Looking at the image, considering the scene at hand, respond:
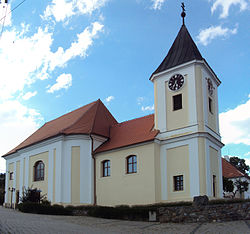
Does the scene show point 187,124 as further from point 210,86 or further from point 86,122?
point 86,122

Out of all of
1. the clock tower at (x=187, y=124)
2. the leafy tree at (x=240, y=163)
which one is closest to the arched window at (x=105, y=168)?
the clock tower at (x=187, y=124)

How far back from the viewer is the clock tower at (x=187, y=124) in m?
22.5

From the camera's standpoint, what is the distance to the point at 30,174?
31328 mm

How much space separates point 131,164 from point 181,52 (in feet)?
29.8

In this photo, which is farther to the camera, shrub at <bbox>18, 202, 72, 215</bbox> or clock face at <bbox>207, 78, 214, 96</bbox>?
clock face at <bbox>207, 78, 214, 96</bbox>

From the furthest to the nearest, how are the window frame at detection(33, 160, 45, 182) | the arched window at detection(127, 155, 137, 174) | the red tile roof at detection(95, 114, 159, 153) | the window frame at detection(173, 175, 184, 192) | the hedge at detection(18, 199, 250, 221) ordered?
1. the window frame at detection(33, 160, 45, 182)
2. the red tile roof at detection(95, 114, 159, 153)
3. the arched window at detection(127, 155, 137, 174)
4. the window frame at detection(173, 175, 184, 192)
5. the hedge at detection(18, 199, 250, 221)

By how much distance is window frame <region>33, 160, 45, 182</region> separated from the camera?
30.0 metres

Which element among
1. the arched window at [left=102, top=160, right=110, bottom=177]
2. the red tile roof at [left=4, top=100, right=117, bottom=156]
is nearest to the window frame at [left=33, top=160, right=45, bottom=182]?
the red tile roof at [left=4, top=100, right=117, bottom=156]

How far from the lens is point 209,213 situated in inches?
640

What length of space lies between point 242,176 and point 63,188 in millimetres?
20121

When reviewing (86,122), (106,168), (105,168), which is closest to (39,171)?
(86,122)

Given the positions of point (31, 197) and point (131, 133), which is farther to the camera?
point (131, 133)

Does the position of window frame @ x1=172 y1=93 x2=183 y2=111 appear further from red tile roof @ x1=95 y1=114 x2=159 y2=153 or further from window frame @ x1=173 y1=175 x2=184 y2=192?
window frame @ x1=173 y1=175 x2=184 y2=192

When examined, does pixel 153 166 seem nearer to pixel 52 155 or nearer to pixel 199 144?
pixel 199 144
